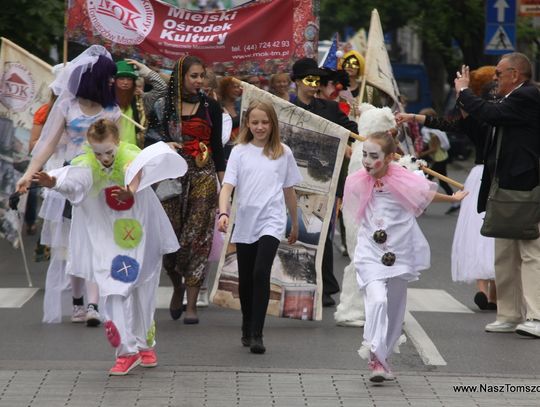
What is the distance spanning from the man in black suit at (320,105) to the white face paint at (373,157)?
2835 mm

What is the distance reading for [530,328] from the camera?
388 inches

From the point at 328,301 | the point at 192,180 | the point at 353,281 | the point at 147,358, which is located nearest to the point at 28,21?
the point at 328,301

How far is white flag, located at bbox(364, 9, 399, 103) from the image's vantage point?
12.2 meters

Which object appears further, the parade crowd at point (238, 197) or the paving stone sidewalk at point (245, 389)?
the parade crowd at point (238, 197)

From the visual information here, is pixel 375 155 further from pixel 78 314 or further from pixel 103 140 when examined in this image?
pixel 78 314

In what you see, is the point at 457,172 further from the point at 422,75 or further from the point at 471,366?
the point at 471,366

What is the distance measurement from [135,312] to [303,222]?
2.40m

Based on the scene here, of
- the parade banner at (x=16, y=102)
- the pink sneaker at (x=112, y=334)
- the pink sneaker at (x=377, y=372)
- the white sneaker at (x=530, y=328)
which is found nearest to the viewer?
the pink sneaker at (x=377, y=372)

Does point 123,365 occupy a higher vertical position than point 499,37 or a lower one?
lower

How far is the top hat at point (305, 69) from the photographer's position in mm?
11305

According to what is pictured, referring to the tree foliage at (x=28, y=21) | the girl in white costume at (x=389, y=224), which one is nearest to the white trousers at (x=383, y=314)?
the girl in white costume at (x=389, y=224)

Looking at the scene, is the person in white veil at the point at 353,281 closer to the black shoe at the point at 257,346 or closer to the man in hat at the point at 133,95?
the black shoe at the point at 257,346

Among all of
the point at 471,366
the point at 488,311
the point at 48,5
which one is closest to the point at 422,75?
the point at 48,5

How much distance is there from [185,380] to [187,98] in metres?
2.86
